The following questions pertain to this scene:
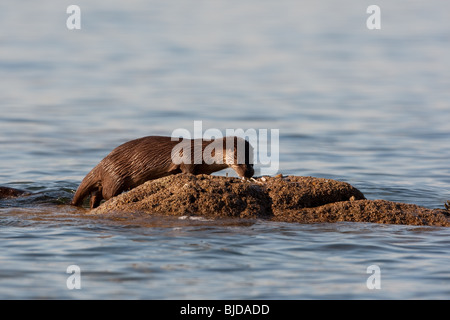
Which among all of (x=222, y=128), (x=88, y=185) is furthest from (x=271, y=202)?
(x=222, y=128)

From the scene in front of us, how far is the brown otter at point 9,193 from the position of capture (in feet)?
30.2

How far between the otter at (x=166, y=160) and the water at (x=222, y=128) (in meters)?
0.61

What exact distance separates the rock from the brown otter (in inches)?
80.9

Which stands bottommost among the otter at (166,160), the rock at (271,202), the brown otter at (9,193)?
the brown otter at (9,193)

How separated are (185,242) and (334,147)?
6.38 m

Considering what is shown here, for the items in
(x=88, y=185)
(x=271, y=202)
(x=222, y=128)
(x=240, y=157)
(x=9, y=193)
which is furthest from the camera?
(x=222, y=128)

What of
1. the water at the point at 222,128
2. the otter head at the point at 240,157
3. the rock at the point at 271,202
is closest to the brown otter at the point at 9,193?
the water at the point at 222,128

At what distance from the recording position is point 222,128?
13477mm

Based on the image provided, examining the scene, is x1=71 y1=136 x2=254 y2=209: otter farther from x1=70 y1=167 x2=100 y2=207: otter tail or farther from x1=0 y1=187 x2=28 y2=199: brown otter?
x1=0 y1=187 x2=28 y2=199: brown otter

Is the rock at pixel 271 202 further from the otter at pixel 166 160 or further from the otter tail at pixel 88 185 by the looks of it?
the otter tail at pixel 88 185

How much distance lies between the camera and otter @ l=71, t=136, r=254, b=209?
8.23m

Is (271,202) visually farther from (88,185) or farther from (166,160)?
(88,185)

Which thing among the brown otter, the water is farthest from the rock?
the brown otter

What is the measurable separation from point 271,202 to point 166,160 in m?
1.32
